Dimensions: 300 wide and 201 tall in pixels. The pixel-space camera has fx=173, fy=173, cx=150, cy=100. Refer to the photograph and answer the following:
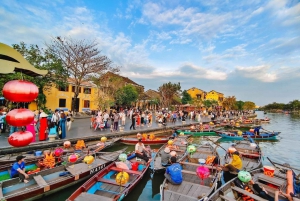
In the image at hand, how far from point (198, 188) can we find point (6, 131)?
1578 cm

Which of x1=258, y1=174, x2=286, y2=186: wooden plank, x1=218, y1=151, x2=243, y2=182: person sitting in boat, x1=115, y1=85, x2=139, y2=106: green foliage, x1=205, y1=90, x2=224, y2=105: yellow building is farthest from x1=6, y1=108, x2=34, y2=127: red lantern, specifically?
x1=205, y1=90, x2=224, y2=105: yellow building

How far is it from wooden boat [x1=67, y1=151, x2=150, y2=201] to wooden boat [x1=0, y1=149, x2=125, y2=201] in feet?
3.50

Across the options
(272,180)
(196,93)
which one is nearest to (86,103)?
(272,180)

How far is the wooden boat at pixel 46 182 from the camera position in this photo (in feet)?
19.3

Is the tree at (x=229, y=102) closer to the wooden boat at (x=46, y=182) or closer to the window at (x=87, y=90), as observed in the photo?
the window at (x=87, y=90)

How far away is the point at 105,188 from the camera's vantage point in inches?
259

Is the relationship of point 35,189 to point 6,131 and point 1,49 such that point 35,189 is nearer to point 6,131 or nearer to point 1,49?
point 1,49

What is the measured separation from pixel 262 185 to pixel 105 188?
19.8 ft

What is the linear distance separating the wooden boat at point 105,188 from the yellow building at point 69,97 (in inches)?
929

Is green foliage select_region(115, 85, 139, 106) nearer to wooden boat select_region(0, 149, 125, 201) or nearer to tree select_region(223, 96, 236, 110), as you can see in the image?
wooden boat select_region(0, 149, 125, 201)

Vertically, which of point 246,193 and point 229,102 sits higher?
point 229,102

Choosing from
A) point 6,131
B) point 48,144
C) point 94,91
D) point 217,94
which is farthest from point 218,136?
point 217,94

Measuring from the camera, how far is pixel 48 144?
38.9 ft

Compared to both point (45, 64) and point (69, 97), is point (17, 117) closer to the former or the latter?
point (45, 64)
